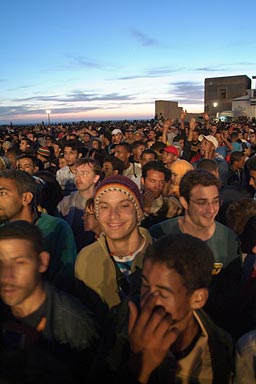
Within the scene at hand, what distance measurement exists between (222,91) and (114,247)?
7126 centimetres

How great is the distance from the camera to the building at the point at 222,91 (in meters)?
66.6

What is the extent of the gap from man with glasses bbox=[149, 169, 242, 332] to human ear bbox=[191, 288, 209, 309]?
99 centimetres

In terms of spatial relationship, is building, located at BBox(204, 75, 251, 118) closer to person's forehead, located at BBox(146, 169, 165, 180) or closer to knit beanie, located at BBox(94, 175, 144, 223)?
person's forehead, located at BBox(146, 169, 165, 180)

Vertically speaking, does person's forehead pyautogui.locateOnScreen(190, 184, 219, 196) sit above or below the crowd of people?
above

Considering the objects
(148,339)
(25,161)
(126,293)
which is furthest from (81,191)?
(148,339)

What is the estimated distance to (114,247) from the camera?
2.77 meters

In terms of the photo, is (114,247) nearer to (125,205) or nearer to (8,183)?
(125,205)

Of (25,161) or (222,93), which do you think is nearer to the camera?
(25,161)

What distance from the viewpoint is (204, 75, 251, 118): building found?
219 feet

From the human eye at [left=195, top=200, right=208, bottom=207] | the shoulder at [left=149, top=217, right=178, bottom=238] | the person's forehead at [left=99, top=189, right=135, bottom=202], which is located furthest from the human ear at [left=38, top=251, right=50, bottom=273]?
the human eye at [left=195, top=200, right=208, bottom=207]

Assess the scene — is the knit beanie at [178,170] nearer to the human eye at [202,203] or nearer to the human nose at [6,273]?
the human eye at [202,203]

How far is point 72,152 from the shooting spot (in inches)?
278

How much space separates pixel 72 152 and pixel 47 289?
5133mm

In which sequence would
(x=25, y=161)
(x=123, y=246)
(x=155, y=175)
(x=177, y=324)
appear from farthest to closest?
(x=25, y=161)
(x=155, y=175)
(x=123, y=246)
(x=177, y=324)
